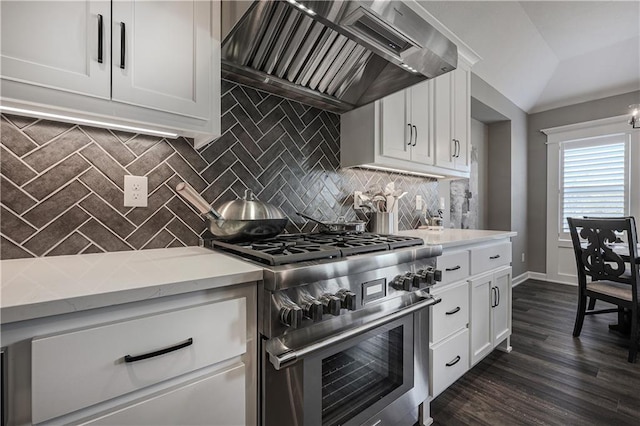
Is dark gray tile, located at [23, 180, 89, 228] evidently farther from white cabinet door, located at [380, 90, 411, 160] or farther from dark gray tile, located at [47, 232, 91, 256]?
white cabinet door, located at [380, 90, 411, 160]

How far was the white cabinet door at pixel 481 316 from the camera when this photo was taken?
1.91 metres

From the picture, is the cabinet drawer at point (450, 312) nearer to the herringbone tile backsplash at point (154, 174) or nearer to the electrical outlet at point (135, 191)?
the herringbone tile backsplash at point (154, 174)

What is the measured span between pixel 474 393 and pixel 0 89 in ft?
8.46

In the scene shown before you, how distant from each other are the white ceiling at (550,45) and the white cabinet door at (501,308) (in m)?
2.19

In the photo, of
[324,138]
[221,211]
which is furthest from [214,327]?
[324,138]

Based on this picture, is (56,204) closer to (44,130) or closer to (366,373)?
(44,130)

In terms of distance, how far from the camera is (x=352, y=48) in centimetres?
150

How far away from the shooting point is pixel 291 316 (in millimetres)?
881

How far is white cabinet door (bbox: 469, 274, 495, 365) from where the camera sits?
191 cm

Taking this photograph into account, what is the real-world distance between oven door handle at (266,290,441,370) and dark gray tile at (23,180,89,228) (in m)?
0.97

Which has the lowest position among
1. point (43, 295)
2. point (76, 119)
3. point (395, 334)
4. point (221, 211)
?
point (395, 334)

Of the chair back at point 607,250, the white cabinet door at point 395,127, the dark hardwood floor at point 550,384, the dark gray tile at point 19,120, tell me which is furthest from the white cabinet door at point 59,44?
the chair back at point 607,250

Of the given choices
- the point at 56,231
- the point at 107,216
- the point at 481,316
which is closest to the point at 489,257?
the point at 481,316

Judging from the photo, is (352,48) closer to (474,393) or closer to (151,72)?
(151,72)
